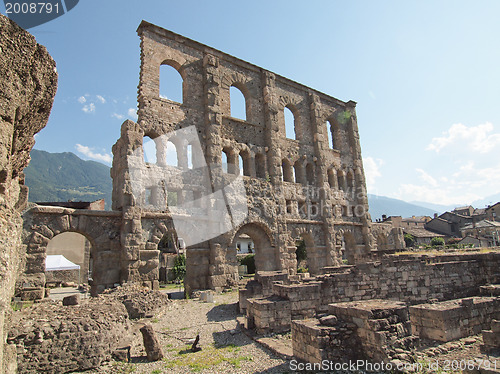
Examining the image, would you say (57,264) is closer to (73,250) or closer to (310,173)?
(73,250)

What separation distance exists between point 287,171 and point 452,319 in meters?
16.1

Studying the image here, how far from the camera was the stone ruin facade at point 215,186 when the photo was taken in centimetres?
1473

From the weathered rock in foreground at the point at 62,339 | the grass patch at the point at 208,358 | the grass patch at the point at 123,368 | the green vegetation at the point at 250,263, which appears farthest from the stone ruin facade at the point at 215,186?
the green vegetation at the point at 250,263

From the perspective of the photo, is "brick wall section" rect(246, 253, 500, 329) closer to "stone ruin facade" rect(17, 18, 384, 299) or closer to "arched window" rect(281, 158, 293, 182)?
"stone ruin facade" rect(17, 18, 384, 299)

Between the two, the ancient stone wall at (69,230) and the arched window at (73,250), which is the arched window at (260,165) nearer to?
the ancient stone wall at (69,230)

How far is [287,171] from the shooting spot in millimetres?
22906

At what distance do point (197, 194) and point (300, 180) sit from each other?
8.65m

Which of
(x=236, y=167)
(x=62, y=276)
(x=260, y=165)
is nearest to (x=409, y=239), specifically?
(x=260, y=165)

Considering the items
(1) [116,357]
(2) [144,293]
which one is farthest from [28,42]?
(2) [144,293]

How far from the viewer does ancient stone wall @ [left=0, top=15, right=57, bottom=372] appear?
3042 mm

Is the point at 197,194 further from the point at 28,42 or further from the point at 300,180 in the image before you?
the point at 28,42

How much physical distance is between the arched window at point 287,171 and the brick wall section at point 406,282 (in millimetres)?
10885

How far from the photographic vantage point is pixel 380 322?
6.14 metres

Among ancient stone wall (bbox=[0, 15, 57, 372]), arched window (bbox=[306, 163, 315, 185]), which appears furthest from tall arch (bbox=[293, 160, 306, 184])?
ancient stone wall (bbox=[0, 15, 57, 372])
